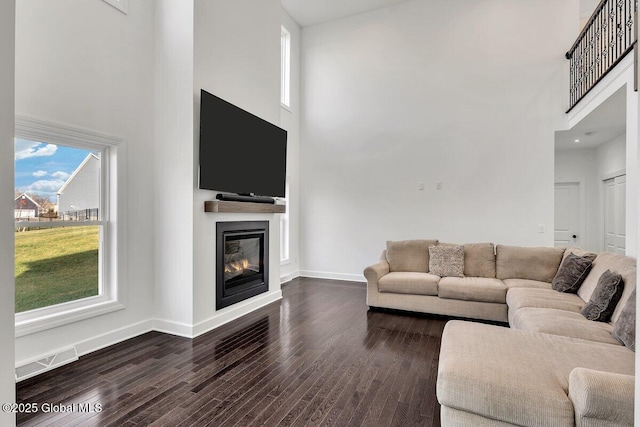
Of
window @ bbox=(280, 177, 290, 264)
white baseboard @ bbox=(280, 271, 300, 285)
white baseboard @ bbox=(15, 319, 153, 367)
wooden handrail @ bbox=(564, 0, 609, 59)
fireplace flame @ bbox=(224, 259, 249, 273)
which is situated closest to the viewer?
white baseboard @ bbox=(15, 319, 153, 367)

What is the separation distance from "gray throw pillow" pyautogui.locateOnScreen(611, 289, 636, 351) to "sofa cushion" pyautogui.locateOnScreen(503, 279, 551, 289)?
1.63 meters

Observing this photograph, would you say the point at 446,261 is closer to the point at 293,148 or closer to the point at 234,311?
the point at 234,311

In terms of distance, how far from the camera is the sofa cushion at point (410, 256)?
482cm

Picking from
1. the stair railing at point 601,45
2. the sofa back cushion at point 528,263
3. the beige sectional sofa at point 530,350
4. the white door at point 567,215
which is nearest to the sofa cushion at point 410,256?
the beige sectional sofa at point 530,350

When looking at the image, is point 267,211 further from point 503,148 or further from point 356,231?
point 503,148

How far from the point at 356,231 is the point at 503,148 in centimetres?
286

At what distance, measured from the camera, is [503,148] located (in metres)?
5.43

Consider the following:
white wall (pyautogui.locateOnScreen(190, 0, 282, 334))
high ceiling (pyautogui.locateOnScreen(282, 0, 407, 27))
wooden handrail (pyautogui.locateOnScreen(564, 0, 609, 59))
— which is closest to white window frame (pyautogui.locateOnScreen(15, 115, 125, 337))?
white wall (pyautogui.locateOnScreen(190, 0, 282, 334))

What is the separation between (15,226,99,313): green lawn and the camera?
2633 millimetres

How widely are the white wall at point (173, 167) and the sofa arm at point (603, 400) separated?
320cm

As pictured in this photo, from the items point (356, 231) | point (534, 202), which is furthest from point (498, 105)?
point (356, 231)

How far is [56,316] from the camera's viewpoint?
2.76 metres

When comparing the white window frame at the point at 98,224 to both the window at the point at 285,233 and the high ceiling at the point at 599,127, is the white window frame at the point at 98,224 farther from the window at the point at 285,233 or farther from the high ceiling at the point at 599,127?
the high ceiling at the point at 599,127

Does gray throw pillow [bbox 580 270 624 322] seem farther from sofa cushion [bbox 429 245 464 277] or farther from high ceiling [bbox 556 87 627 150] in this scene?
high ceiling [bbox 556 87 627 150]
